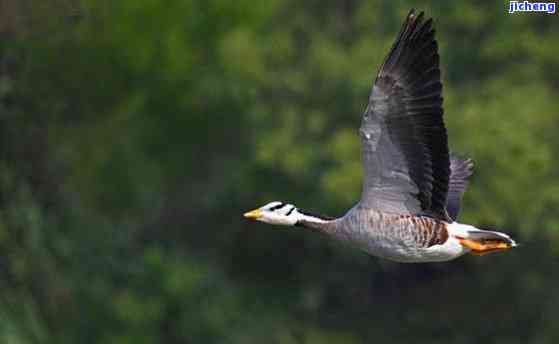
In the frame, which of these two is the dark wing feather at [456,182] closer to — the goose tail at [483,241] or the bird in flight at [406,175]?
the bird in flight at [406,175]

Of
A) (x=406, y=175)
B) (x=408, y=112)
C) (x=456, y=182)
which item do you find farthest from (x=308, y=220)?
(x=456, y=182)

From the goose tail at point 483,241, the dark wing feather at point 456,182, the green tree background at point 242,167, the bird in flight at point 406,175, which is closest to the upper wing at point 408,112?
the bird in flight at point 406,175

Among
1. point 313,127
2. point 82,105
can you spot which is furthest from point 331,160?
point 82,105

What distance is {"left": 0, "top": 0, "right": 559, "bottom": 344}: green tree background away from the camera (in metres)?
24.8

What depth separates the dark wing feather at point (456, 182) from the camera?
1205cm

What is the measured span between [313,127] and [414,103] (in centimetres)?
1543

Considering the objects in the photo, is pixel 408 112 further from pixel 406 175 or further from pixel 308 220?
pixel 308 220

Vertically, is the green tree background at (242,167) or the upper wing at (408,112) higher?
the upper wing at (408,112)

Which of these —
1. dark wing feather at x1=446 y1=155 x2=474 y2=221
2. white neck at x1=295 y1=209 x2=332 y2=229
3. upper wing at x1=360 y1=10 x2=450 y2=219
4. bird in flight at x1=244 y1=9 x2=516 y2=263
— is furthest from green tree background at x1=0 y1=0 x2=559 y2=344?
upper wing at x1=360 y1=10 x2=450 y2=219

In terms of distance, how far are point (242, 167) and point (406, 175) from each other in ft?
58.3

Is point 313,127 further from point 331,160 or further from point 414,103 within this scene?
point 414,103

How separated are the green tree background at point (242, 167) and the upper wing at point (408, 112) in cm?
1317

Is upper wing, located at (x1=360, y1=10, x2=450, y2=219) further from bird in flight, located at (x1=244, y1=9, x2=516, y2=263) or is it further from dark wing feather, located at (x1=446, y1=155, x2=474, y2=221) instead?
dark wing feather, located at (x1=446, y1=155, x2=474, y2=221)

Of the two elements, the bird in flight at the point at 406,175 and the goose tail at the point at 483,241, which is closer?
the bird in flight at the point at 406,175
